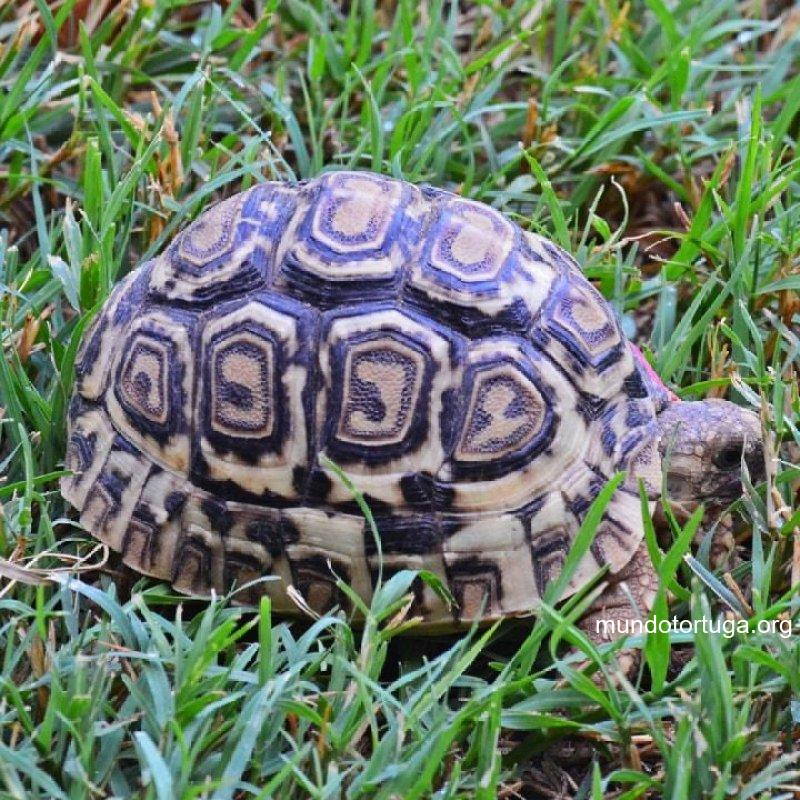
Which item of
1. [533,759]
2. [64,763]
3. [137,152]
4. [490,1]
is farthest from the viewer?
[490,1]

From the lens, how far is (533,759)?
2457 mm

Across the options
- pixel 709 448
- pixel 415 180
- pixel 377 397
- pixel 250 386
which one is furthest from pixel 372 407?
pixel 415 180

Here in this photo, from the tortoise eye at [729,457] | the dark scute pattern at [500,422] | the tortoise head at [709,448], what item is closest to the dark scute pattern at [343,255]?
the dark scute pattern at [500,422]

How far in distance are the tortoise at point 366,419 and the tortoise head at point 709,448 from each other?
0.23ft

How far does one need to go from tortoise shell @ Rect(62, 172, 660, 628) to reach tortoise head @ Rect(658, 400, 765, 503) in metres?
0.10

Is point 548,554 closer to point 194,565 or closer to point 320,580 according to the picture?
point 320,580

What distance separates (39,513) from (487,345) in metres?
1.05

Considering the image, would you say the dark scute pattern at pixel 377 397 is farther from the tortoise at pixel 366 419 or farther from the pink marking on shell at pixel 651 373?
the pink marking on shell at pixel 651 373

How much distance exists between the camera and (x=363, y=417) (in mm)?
2523

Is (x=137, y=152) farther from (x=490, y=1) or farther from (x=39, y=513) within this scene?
(x=490, y=1)

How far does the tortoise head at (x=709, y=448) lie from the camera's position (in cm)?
273

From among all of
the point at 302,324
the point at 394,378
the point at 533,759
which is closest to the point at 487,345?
the point at 394,378

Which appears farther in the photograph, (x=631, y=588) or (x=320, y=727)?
(x=631, y=588)

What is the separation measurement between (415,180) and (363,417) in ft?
3.56
